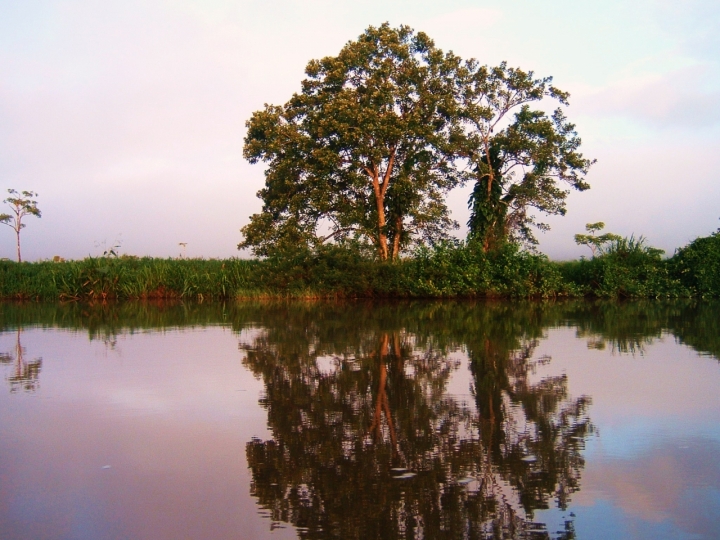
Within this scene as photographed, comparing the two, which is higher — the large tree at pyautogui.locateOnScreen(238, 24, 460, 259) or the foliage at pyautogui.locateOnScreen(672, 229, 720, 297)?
the large tree at pyautogui.locateOnScreen(238, 24, 460, 259)

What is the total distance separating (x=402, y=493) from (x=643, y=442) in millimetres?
2288

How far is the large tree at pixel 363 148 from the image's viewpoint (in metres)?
24.2

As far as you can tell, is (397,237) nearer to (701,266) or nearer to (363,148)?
(363,148)

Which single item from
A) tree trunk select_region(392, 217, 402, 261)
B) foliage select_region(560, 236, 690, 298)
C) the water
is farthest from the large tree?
the water

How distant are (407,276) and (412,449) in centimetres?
1986

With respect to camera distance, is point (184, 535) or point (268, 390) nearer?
point (184, 535)

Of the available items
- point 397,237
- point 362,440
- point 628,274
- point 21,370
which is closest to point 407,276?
point 397,237

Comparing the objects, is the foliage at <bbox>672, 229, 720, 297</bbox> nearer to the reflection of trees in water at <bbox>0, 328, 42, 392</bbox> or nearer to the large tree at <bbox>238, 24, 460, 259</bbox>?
the large tree at <bbox>238, 24, 460, 259</bbox>

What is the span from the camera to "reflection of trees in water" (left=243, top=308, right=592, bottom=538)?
12.5ft

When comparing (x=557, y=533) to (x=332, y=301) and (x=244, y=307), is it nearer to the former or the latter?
(x=244, y=307)

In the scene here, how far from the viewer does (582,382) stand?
7676 mm

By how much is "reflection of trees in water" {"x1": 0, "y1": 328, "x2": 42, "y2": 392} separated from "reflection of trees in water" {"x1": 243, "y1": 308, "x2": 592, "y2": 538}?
272 cm

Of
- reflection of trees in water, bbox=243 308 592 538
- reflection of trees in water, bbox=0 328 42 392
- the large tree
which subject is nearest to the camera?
reflection of trees in water, bbox=243 308 592 538

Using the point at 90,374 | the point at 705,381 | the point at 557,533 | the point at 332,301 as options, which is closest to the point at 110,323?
the point at 90,374
